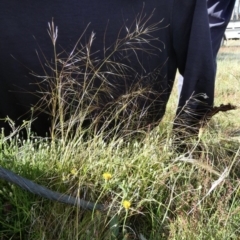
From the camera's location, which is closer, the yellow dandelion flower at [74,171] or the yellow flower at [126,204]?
the yellow flower at [126,204]

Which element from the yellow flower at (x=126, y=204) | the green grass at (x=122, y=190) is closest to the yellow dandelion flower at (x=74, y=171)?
the green grass at (x=122, y=190)

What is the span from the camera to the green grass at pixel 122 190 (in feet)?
4.27

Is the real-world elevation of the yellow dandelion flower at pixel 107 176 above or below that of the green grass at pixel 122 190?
above

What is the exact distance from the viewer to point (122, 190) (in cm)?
140

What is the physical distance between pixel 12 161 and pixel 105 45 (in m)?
0.49

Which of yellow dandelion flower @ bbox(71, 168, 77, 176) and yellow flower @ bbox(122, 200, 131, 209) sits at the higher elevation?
yellow dandelion flower @ bbox(71, 168, 77, 176)

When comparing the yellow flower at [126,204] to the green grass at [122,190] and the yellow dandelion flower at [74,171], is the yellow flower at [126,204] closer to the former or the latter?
the green grass at [122,190]

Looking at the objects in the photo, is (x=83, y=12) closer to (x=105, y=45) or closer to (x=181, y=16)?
(x=105, y=45)

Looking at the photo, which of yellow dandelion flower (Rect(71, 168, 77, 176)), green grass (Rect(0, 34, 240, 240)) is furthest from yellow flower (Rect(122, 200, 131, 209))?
yellow dandelion flower (Rect(71, 168, 77, 176))

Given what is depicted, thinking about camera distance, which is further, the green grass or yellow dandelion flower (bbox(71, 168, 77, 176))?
yellow dandelion flower (bbox(71, 168, 77, 176))

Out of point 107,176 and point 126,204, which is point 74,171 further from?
point 126,204

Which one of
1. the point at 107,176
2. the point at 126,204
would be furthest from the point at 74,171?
the point at 126,204

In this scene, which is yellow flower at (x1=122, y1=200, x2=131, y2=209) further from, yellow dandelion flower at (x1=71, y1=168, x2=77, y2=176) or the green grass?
yellow dandelion flower at (x1=71, y1=168, x2=77, y2=176)

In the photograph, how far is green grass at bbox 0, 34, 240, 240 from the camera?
4.27 feet
